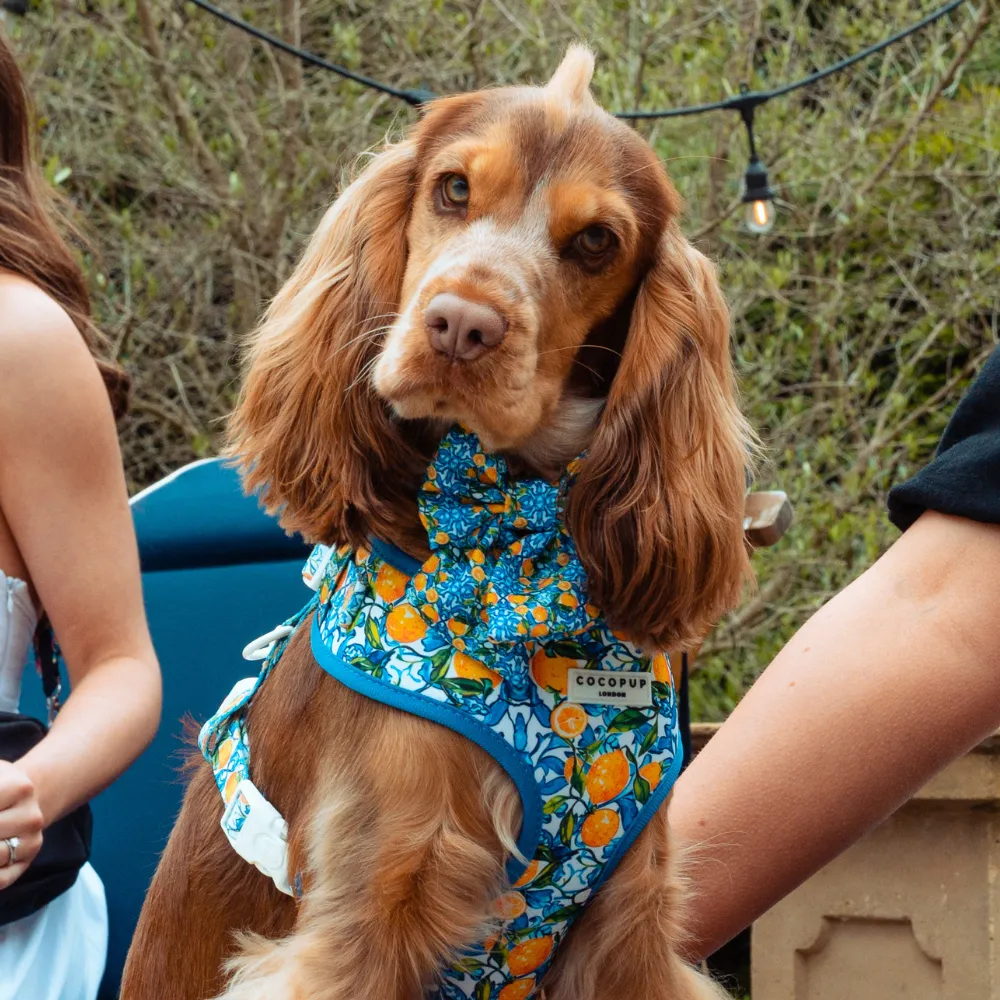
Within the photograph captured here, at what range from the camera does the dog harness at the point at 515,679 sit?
63.9 inches

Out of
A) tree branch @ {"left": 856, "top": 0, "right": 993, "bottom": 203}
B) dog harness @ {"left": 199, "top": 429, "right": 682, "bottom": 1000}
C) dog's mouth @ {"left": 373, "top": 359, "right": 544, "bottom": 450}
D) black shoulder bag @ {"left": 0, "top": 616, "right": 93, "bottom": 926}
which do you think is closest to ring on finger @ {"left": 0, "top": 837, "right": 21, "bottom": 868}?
black shoulder bag @ {"left": 0, "top": 616, "right": 93, "bottom": 926}

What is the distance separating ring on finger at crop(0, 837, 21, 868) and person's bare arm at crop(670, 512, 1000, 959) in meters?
0.92

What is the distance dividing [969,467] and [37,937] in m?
1.62

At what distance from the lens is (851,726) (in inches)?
71.6

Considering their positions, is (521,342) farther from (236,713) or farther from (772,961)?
(772,961)

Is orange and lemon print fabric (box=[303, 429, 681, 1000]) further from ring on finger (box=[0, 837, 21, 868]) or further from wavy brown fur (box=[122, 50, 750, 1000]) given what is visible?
ring on finger (box=[0, 837, 21, 868])

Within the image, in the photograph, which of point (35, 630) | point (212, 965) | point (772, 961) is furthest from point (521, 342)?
point (772, 961)

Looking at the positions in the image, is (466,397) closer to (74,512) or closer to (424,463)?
(424,463)

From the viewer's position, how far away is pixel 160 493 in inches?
122

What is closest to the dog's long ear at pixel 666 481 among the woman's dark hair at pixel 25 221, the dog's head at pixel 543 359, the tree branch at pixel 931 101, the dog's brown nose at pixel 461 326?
the dog's head at pixel 543 359

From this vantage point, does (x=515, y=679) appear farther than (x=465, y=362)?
Yes

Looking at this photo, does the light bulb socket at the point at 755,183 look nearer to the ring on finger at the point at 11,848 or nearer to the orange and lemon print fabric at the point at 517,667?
the orange and lemon print fabric at the point at 517,667

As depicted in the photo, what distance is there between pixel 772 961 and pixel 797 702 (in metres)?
1.63

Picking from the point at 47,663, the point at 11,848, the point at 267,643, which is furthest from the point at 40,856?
the point at 267,643
